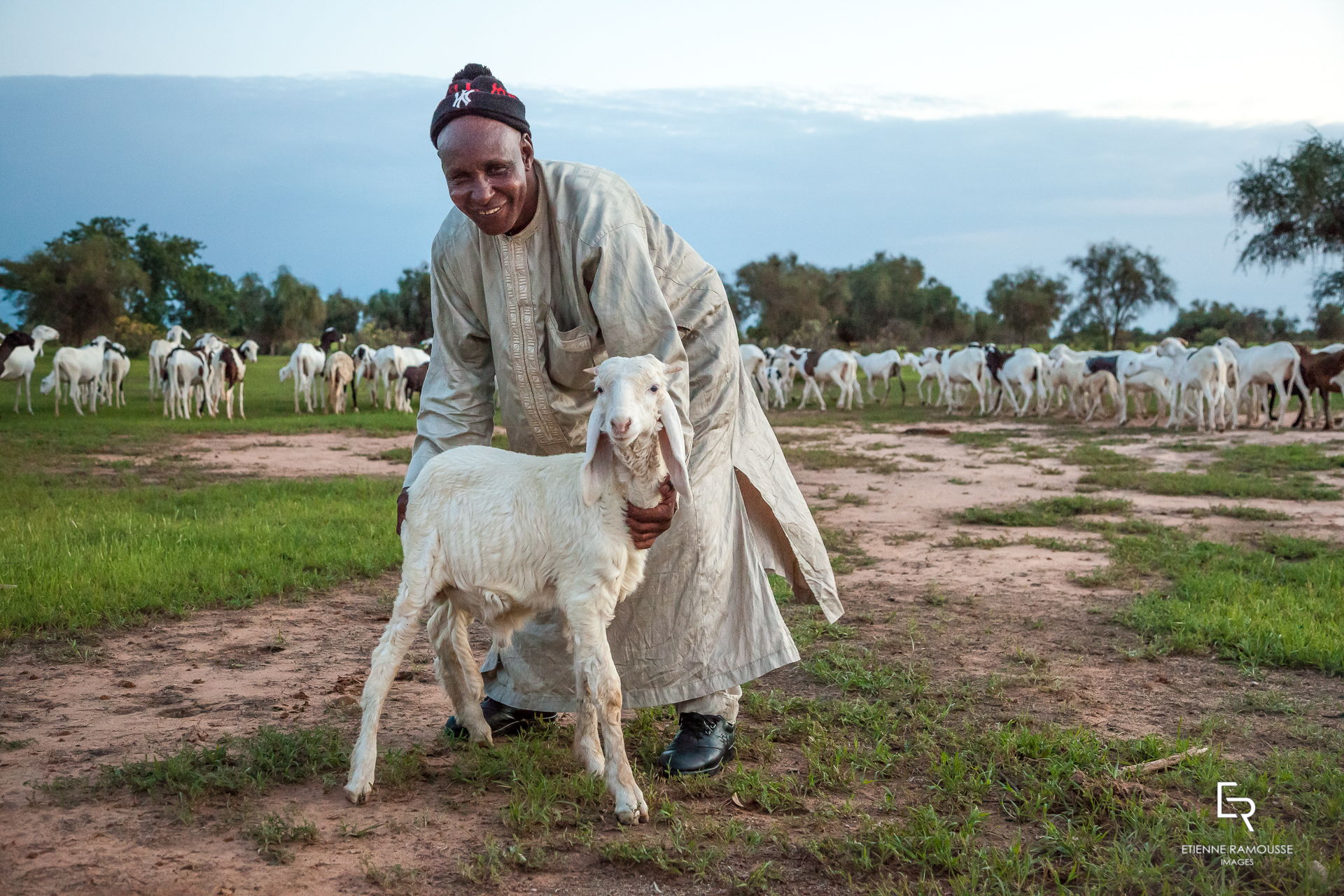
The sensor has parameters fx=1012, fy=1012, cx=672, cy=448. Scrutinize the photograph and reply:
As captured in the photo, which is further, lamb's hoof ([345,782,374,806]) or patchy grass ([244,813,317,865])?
lamb's hoof ([345,782,374,806])

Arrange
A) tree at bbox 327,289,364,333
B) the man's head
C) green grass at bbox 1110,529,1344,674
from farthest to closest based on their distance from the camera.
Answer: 1. tree at bbox 327,289,364,333
2. green grass at bbox 1110,529,1344,674
3. the man's head

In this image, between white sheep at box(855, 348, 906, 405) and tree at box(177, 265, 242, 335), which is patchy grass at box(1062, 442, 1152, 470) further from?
tree at box(177, 265, 242, 335)

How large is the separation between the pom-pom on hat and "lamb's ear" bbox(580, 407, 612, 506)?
36.8 inches

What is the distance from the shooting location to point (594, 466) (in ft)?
9.36

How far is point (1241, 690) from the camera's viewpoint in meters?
4.02

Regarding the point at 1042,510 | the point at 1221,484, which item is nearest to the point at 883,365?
the point at 1221,484

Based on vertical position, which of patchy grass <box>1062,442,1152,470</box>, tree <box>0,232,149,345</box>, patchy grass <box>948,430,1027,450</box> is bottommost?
patchy grass <box>1062,442,1152,470</box>

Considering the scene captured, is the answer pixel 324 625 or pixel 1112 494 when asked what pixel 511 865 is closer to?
pixel 324 625

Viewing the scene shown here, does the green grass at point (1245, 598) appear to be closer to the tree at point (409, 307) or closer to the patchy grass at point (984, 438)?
the patchy grass at point (984, 438)

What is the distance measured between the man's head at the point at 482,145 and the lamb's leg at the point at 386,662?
1056 millimetres

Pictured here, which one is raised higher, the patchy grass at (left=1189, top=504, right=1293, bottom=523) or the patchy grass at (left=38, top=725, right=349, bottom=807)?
the patchy grass at (left=1189, top=504, right=1293, bottom=523)

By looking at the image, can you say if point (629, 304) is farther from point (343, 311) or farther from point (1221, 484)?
point (343, 311)

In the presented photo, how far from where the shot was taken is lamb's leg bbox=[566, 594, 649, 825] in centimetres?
288

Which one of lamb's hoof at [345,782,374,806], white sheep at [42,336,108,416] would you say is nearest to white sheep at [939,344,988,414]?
white sheep at [42,336,108,416]
